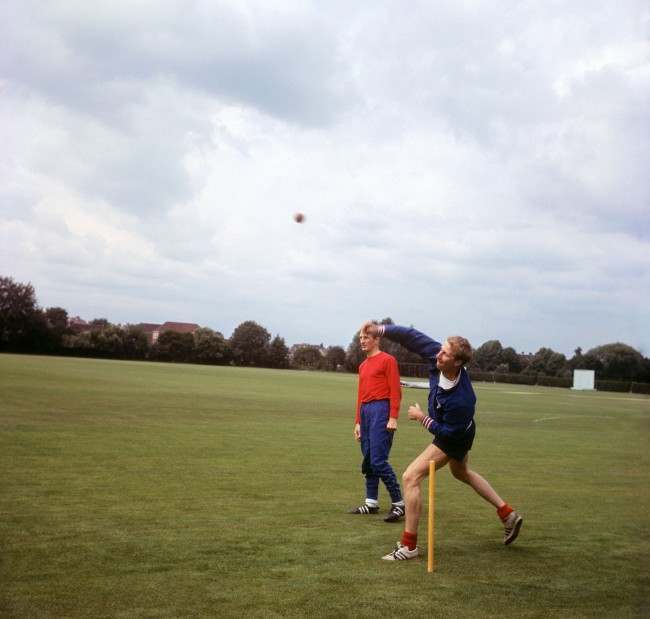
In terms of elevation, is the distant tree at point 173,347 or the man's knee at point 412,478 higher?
the distant tree at point 173,347

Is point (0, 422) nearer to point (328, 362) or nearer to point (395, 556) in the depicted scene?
point (395, 556)

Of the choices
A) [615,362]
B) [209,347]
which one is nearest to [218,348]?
[209,347]

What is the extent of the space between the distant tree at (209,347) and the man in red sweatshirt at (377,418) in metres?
112

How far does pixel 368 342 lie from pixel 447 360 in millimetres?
2015

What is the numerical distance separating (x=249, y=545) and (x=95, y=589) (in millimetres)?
1787

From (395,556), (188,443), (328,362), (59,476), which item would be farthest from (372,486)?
(328,362)

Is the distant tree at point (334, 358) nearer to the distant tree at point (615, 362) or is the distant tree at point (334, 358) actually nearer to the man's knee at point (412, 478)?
the distant tree at point (615, 362)

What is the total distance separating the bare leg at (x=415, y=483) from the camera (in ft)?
22.0

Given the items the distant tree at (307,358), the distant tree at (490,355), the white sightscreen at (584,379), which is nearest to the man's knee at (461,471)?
the white sightscreen at (584,379)

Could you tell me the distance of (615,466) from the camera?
14.6 metres

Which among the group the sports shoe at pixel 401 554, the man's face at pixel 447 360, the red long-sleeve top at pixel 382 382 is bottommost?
the sports shoe at pixel 401 554

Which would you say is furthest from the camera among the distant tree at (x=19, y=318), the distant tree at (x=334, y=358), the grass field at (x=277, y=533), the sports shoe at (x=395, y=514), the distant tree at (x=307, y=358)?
the distant tree at (x=307, y=358)

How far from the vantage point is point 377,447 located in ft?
28.3

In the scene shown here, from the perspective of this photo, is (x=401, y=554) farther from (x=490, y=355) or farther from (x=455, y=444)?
(x=490, y=355)
